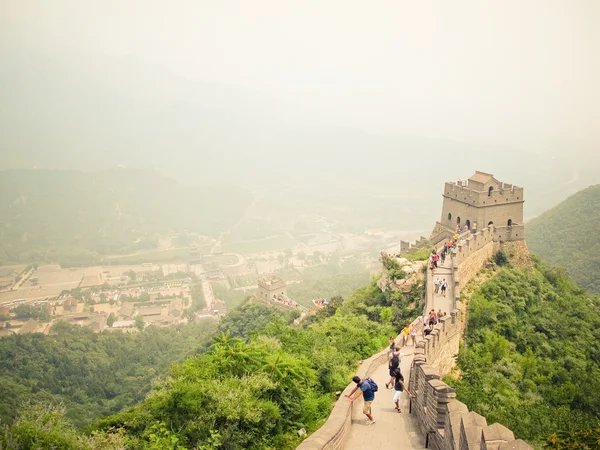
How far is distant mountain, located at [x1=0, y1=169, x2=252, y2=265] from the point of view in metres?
129

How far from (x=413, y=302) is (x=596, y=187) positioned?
143 feet

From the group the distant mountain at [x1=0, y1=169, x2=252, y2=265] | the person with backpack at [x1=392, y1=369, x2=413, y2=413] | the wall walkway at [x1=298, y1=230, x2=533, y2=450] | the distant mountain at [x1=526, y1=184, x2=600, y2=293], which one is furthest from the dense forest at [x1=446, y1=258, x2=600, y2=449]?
the distant mountain at [x1=0, y1=169, x2=252, y2=265]

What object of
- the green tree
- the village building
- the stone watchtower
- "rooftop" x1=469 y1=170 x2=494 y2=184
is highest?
"rooftop" x1=469 y1=170 x2=494 y2=184

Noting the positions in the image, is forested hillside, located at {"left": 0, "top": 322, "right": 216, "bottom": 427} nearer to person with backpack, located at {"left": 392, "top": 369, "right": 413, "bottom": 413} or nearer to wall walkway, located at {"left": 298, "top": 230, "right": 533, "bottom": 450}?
wall walkway, located at {"left": 298, "top": 230, "right": 533, "bottom": 450}

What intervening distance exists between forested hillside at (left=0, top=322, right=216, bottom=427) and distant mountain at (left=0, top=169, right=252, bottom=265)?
70382 mm

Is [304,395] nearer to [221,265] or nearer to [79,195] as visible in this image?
A: [221,265]

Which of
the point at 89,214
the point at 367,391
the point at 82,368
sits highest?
the point at 89,214

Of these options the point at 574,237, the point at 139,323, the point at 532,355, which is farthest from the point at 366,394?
the point at 139,323

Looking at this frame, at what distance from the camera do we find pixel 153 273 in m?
115

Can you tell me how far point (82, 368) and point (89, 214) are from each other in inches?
4885

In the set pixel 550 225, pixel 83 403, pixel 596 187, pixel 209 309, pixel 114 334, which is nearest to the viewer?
pixel 83 403

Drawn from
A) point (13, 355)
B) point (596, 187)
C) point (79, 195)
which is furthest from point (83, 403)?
point (79, 195)

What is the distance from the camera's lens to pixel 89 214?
523 feet

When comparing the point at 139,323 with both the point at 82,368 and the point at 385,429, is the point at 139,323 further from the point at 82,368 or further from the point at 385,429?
the point at 385,429
